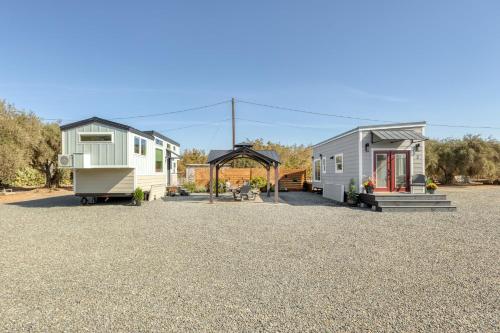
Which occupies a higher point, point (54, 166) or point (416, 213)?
point (54, 166)

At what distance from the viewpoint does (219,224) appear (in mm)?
8359

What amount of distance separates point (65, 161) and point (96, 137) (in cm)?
154

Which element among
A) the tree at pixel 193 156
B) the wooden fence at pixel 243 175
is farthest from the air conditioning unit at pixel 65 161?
the tree at pixel 193 156

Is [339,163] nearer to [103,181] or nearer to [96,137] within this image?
[103,181]

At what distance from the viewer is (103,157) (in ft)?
40.1

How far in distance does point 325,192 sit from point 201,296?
553 inches

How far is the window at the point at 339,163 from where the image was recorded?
14.9m

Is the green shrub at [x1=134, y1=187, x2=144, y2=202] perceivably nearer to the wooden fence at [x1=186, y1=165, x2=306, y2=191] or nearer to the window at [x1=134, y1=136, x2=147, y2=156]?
the window at [x1=134, y1=136, x2=147, y2=156]

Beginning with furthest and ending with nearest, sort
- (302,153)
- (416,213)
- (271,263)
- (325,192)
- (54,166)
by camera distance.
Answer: (302,153) < (54,166) < (325,192) < (416,213) < (271,263)

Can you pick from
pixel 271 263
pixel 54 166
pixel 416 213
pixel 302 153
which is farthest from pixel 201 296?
pixel 302 153

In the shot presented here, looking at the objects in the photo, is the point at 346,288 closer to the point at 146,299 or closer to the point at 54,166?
the point at 146,299

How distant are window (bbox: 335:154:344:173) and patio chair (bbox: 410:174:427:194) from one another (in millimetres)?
3424

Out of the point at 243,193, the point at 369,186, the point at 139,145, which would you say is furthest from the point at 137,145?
the point at 369,186

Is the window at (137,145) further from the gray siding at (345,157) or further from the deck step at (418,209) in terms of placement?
the deck step at (418,209)
